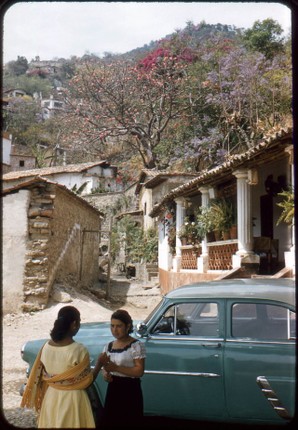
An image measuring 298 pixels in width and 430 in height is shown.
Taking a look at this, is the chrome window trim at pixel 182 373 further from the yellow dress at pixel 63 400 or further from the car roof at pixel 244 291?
the yellow dress at pixel 63 400

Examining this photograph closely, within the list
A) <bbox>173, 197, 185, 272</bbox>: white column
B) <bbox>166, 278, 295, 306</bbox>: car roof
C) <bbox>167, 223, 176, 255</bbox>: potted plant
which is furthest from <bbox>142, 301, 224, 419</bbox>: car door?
<bbox>167, 223, 176, 255</bbox>: potted plant

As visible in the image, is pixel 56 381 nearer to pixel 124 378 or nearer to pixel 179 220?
pixel 124 378

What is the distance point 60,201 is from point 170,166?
47.2ft

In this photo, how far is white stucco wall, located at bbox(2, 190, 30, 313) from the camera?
10.3 meters

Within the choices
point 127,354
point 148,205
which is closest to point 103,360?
point 127,354

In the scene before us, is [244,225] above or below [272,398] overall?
above

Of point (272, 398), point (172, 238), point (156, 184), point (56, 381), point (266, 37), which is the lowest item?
point (272, 398)

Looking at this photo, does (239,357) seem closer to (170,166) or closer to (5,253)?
(5,253)

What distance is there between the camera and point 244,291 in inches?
160

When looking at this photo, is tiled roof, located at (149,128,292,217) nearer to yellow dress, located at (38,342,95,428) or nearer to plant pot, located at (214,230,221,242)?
plant pot, located at (214,230,221,242)

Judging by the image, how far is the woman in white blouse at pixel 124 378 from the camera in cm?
291

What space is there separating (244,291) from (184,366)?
2.85 ft

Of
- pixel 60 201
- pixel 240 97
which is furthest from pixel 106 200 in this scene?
pixel 60 201

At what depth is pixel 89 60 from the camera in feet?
91.2
